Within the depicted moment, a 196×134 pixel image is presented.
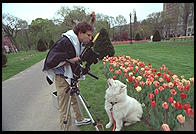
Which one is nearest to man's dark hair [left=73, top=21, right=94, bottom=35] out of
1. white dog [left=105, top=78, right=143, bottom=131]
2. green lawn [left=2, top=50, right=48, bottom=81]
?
white dog [left=105, top=78, right=143, bottom=131]

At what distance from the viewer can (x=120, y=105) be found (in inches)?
107

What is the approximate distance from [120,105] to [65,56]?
1107mm

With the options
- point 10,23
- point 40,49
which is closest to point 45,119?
point 40,49

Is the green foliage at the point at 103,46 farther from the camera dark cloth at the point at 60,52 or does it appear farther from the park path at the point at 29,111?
the camera dark cloth at the point at 60,52

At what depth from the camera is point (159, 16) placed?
128 ft

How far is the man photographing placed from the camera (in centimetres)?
253

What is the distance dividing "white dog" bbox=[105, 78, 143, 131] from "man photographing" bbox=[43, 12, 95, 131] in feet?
2.09

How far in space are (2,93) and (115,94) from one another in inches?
171

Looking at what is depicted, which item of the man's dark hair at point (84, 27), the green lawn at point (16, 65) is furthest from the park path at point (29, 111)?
the green lawn at point (16, 65)

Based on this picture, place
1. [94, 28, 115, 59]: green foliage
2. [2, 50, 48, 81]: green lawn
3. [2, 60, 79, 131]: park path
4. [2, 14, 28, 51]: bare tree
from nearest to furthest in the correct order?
[2, 60, 79, 131]: park path
[2, 50, 48, 81]: green lawn
[94, 28, 115, 59]: green foliage
[2, 14, 28, 51]: bare tree

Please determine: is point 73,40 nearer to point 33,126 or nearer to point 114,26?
point 33,126

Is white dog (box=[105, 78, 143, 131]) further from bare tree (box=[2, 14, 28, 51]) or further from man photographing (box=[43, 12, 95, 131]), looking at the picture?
bare tree (box=[2, 14, 28, 51])

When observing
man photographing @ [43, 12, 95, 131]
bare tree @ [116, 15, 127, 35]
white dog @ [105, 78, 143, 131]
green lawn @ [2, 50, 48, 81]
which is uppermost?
bare tree @ [116, 15, 127, 35]

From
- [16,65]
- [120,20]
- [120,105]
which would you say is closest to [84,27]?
[120,105]
